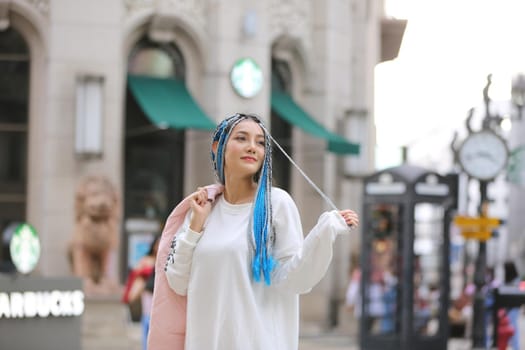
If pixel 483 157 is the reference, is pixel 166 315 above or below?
below

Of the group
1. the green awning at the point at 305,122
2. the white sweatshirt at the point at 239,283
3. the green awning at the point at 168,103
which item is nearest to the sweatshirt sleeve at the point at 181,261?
the white sweatshirt at the point at 239,283

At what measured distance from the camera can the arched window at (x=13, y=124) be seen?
72.0ft

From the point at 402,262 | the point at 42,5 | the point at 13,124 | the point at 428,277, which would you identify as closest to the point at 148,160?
the point at 13,124

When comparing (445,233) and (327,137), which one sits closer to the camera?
(445,233)

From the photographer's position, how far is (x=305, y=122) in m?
24.3

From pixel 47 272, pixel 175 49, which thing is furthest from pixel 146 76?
pixel 47 272

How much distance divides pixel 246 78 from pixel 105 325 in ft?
20.2

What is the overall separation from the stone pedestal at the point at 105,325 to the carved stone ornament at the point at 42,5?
5.21 meters

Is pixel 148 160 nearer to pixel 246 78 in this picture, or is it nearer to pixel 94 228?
pixel 246 78

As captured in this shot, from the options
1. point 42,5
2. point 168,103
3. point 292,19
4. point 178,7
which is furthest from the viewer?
point 292,19

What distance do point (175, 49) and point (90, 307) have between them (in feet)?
19.9

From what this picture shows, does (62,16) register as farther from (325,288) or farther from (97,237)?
(325,288)

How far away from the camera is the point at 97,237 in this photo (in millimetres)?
20094

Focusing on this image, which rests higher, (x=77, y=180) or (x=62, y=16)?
(x=62, y=16)
